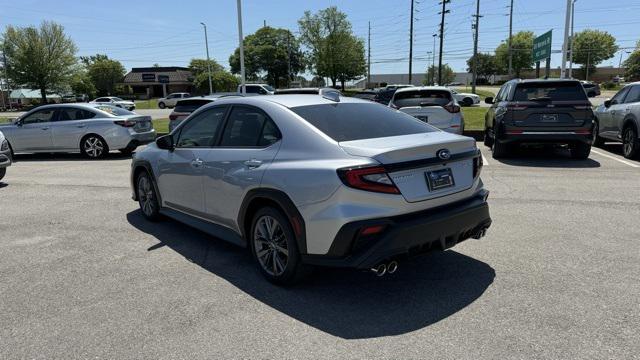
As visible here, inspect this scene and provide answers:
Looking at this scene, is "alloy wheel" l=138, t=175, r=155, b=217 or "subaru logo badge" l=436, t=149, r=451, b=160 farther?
"alloy wheel" l=138, t=175, r=155, b=217

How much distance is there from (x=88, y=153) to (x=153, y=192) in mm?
8055

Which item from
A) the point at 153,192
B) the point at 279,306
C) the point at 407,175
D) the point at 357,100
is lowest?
the point at 279,306

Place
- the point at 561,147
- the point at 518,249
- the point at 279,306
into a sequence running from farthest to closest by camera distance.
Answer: the point at 561,147
the point at 518,249
the point at 279,306

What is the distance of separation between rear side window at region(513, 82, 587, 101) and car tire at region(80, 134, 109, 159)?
10.2 m

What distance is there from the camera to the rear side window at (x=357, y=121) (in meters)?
4.09

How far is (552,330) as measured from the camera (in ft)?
10.8

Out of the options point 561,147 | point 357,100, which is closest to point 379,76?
point 561,147

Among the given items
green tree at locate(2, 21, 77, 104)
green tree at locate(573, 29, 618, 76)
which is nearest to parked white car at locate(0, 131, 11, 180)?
green tree at locate(2, 21, 77, 104)

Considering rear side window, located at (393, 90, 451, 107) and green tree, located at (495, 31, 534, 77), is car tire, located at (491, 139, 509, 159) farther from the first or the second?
green tree, located at (495, 31, 534, 77)

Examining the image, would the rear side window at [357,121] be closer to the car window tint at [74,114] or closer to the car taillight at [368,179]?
the car taillight at [368,179]

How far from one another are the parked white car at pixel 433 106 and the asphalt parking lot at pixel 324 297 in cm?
466

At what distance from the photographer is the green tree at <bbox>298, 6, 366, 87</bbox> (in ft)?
241

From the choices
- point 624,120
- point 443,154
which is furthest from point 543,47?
point 443,154

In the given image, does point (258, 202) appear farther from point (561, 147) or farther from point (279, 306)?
point (561, 147)
